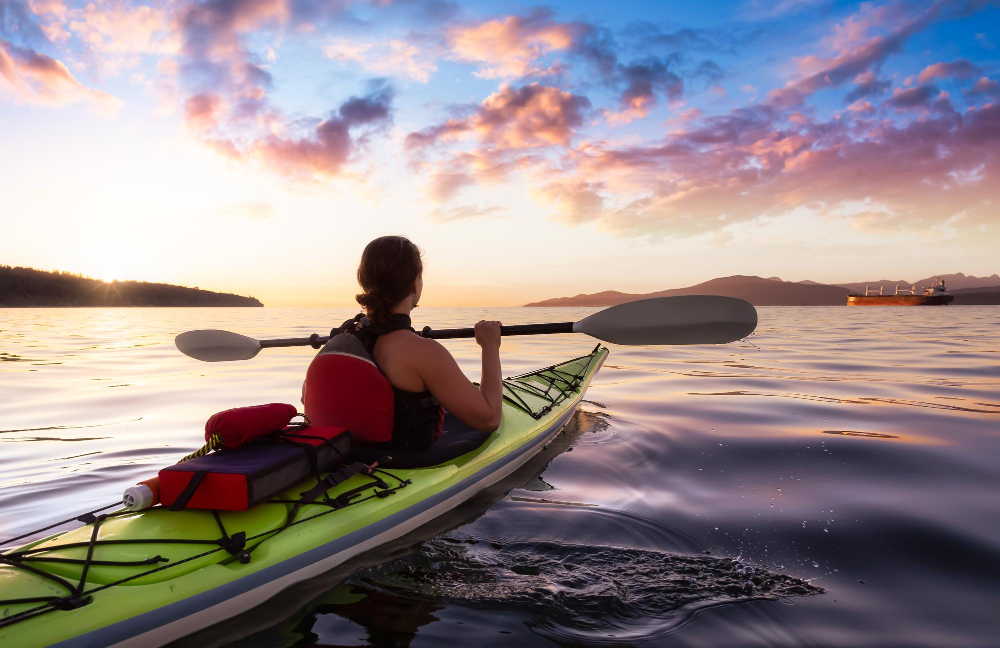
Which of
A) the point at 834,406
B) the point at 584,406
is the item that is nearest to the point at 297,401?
the point at 584,406

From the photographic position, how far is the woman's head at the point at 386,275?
3398 mm

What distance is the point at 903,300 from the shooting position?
99.0 meters

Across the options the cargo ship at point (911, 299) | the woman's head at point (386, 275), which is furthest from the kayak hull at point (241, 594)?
the cargo ship at point (911, 299)

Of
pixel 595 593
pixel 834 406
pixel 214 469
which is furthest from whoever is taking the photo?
pixel 834 406

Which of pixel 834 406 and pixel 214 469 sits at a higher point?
pixel 214 469

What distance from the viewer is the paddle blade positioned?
5.73m

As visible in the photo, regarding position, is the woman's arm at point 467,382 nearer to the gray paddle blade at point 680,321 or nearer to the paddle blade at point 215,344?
the gray paddle blade at point 680,321

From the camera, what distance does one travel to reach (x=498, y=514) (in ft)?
13.1

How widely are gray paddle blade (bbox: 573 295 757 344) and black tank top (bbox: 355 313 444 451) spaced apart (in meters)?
2.02

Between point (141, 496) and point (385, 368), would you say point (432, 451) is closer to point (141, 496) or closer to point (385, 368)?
point (385, 368)

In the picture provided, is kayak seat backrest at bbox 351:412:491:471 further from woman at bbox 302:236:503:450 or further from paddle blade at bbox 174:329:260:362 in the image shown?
paddle blade at bbox 174:329:260:362

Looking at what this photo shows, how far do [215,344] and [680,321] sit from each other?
15.9ft

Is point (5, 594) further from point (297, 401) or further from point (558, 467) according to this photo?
point (297, 401)

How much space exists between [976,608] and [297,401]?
8.11m
